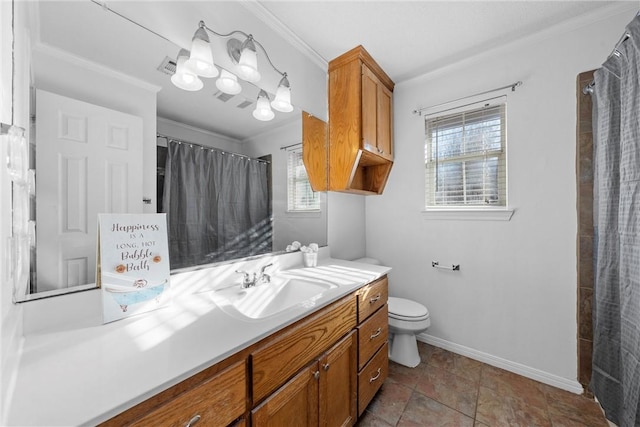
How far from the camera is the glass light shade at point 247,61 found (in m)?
1.37

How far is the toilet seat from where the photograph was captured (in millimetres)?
1862

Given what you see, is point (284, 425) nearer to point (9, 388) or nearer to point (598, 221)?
point (9, 388)

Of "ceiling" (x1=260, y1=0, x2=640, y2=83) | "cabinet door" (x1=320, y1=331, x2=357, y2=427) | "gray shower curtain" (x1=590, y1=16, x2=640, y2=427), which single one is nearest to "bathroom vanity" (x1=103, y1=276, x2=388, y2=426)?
"cabinet door" (x1=320, y1=331, x2=357, y2=427)

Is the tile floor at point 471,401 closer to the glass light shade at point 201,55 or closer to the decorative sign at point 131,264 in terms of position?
the decorative sign at point 131,264

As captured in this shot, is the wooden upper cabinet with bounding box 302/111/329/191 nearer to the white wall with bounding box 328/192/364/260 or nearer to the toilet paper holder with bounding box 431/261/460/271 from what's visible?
the white wall with bounding box 328/192/364/260

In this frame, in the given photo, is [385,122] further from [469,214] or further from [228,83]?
[228,83]

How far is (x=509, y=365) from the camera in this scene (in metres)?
1.87

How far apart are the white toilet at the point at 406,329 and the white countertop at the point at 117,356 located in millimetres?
1093

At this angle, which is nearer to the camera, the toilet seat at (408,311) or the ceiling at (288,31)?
the ceiling at (288,31)

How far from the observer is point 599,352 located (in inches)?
52.9

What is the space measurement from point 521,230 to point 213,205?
83.7 inches

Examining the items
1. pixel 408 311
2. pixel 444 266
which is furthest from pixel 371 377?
pixel 444 266

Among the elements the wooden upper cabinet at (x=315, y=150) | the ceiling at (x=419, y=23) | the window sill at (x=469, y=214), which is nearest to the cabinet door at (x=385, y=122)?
the ceiling at (x=419, y=23)

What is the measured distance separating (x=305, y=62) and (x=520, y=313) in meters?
2.50
